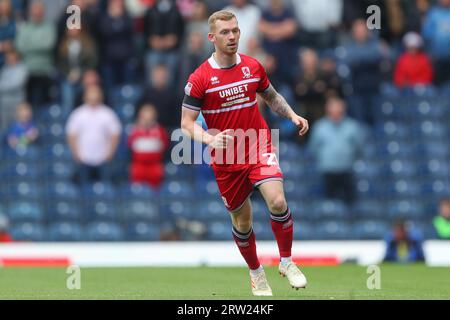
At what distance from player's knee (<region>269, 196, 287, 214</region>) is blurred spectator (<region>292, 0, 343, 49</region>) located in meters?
12.0

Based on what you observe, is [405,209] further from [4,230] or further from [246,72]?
[246,72]

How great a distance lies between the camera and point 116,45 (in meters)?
23.3

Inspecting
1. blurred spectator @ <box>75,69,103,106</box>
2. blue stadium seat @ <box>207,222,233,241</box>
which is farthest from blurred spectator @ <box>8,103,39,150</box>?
blue stadium seat @ <box>207,222,233,241</box>

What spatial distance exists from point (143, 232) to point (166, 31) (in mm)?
4051

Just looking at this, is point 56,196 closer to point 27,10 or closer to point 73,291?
point 27,10

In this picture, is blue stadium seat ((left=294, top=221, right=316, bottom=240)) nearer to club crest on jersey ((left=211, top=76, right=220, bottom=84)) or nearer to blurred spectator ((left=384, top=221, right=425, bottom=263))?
blurred spectator ((left=384, top=221, right=425, bottom=263))

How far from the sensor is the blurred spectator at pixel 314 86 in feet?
72.2

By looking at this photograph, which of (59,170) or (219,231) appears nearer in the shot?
(219,231)

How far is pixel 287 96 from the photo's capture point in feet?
73.7

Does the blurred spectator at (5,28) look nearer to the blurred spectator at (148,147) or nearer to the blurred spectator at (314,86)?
the blurred spectator at (148,147)

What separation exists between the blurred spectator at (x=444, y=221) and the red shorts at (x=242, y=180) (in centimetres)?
888

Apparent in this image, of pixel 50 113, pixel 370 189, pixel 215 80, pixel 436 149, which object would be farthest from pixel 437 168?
pixel 215 80

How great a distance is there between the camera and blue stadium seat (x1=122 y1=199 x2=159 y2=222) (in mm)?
21844
